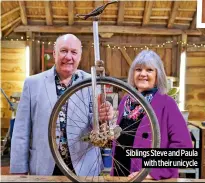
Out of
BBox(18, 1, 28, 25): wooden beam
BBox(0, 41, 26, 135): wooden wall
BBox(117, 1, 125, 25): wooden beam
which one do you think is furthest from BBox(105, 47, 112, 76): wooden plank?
BBox(18, 1, 28, 25): wooden beam

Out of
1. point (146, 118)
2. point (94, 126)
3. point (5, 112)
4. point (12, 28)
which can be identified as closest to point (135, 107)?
point (146, 118)

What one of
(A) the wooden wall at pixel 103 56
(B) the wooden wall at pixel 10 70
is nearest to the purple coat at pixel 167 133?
(A) the wooden wall at pixel 103 56

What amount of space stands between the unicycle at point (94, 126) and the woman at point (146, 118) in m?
0.02

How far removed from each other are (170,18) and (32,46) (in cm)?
203

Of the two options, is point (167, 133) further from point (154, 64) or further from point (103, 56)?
point (103, 56)

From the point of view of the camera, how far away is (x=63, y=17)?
4.76 m

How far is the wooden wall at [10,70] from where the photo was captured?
3.61m

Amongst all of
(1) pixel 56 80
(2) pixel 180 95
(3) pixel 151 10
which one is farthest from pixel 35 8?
(1) pixel 56 80

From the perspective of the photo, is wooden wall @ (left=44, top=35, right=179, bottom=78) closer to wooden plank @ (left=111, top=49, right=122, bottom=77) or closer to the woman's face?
wooden plank @ (left=111, top=49, right=122, bottom=77)

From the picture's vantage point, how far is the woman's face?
1.22m

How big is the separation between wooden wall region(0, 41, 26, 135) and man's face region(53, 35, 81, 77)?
2229mm

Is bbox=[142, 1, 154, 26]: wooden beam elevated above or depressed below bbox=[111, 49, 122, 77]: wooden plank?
above

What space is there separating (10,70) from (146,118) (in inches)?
111

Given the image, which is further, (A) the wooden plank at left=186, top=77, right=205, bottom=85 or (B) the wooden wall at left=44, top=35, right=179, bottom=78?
(B) the wooden wall at left=44, top=35, right=179, bottom=78
